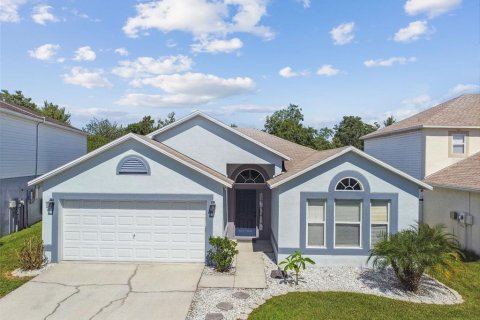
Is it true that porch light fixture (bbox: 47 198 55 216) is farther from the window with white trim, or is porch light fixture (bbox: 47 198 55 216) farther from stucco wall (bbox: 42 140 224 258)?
the window with white trim

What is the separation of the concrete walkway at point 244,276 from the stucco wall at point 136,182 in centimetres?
160

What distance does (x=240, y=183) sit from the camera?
645 inches

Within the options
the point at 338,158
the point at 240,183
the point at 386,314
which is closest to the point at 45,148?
the point at 240,183

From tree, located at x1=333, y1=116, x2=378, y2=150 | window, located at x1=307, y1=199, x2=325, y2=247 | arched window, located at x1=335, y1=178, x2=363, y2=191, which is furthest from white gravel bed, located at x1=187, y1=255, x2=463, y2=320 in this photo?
tree, located at x1=333, y1=116, x2=378, y2=150

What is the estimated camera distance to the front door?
54.1 feet

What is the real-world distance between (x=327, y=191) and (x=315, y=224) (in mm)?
1320

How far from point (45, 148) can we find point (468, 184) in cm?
2375

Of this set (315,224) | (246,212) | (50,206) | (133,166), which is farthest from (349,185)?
(50,206)

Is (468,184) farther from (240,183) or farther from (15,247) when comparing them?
(15,247)

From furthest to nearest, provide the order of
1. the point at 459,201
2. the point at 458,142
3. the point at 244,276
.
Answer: the point at 458,142
the point at 459,201
the point at 244,276

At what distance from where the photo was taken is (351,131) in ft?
193

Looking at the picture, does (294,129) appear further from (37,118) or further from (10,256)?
(10,256)

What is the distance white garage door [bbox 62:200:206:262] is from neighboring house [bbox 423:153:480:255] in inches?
436

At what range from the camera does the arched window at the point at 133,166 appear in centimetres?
1243
